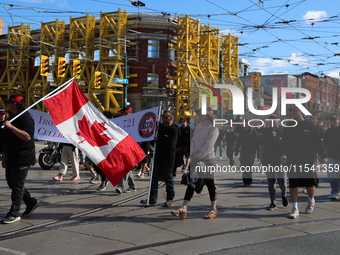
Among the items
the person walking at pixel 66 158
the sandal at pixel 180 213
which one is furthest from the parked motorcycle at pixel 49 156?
the sandal at pixel 180 213

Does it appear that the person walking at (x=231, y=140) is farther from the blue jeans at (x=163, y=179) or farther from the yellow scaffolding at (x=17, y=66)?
the yellow scaffolding at (x=17, y=66)

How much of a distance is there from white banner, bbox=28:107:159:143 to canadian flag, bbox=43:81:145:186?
128 centimetres

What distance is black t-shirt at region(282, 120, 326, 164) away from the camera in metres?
7.53

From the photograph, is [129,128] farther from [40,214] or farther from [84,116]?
[40,214]

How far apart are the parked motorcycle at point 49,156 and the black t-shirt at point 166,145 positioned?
7.07 metres


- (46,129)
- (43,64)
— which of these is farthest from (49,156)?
(43,64)

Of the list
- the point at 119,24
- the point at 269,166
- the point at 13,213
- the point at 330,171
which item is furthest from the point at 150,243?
the point at 119,24

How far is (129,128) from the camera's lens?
9.38 m

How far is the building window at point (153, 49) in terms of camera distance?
41.3 meters

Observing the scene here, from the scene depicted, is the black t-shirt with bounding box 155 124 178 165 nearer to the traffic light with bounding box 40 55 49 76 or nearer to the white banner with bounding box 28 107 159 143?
the white banner with bounding box 28 107 159 143

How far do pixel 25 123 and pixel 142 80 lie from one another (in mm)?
34929

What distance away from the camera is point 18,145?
257 inches

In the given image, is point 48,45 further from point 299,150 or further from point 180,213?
point 180,213

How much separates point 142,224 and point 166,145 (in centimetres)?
194
